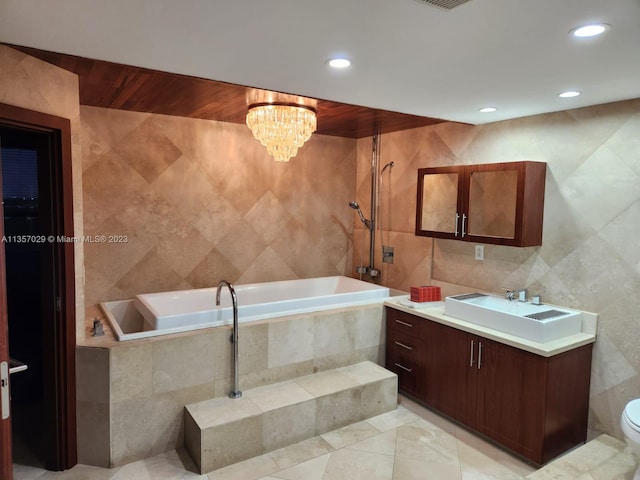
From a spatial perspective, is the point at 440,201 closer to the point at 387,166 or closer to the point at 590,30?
the point at 387,166

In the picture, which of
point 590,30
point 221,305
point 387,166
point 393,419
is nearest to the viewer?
point 590,30

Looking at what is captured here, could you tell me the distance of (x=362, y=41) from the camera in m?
1.86

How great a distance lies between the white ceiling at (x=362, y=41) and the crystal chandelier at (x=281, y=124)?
620 mm

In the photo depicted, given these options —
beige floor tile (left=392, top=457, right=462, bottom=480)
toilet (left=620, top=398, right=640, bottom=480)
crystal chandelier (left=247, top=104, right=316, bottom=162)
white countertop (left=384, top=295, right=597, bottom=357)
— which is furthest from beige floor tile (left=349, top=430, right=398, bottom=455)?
crystal chandelier (left=247, top=104, right=316, bottom=162)

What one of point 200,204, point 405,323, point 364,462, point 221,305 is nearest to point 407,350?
point 405,323

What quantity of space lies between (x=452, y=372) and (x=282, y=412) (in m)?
1.29

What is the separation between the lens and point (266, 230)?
4.52 m

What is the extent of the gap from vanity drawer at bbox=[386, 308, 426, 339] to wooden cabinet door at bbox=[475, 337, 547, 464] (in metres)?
0.56

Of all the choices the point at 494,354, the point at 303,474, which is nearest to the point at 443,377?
the point at 494,354

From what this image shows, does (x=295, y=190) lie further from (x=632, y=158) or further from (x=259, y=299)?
(x=632, y=158)

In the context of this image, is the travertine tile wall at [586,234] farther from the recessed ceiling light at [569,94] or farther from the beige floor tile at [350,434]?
the beige floor tile at [350,434]

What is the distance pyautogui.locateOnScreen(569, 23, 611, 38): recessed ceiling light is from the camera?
5.38 feet

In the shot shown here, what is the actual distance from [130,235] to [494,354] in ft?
10.2

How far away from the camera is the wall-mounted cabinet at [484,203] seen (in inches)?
124
